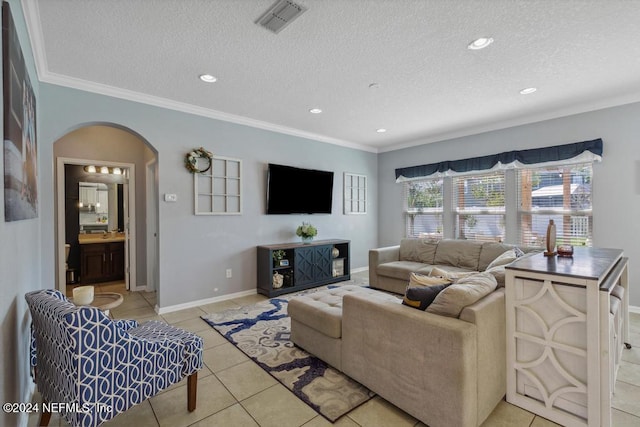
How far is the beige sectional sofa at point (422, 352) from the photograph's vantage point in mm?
1614

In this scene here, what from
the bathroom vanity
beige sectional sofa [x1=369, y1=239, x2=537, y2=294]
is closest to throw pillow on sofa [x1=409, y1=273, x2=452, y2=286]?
beige sectional sofa [x1=369, y1=239, x2=537, y2=294]

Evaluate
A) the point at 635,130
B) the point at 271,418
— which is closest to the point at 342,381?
the point at 271,418

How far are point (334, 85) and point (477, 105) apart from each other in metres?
2.04

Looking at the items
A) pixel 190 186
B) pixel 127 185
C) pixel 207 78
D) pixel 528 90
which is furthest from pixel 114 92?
pixel 528 90

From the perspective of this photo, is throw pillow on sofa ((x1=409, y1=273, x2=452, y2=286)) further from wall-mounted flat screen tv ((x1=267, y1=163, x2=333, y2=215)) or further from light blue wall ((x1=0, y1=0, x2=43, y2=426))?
wall-mounted flat screen tv ((x1=267, y1=163, x2=333, y2=215))

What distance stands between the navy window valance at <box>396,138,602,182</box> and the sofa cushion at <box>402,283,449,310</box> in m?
3.47

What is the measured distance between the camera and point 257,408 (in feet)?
6.44

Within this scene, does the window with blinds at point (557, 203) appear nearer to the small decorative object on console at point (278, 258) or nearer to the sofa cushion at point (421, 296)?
the sofa cushion at point (421, 296)

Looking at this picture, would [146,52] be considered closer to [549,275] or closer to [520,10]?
[520,10]

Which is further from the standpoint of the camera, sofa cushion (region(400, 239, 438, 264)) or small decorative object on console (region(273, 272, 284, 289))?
sofa cushion (region(400, 239, 438, 264))

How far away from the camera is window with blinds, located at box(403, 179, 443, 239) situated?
5578mm

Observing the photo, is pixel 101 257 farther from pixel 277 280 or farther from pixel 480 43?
pixel 480 43

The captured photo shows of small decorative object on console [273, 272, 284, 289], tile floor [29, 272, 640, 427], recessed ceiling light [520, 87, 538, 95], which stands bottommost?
tile floor [29, 272, 640, 427]

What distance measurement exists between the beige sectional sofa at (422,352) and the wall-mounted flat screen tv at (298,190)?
2.51 metres
